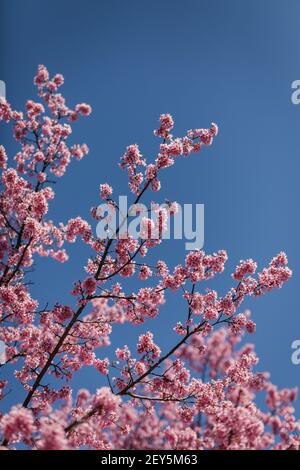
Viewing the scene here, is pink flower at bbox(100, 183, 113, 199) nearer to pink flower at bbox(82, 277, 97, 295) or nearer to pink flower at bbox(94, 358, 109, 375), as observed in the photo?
pink flower at bbox(82, 277, 97, 295)

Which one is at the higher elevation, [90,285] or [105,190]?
[105,190]

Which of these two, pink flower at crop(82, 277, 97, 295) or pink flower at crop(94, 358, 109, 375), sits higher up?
pink flower at crop(82, 277, 97, 295)

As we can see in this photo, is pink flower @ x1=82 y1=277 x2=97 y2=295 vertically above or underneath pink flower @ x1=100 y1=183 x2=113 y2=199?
underneath

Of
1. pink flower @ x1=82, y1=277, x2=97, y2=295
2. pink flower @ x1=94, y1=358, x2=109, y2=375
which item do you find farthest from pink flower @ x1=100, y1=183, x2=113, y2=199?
pink flower @ x1=94, y1=358, x2=109, y2=375

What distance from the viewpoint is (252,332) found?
1033cm

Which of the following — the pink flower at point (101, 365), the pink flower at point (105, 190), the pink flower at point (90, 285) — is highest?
the pink flower at point (105, 190)

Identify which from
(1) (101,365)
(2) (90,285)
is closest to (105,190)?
(2) (90,285)

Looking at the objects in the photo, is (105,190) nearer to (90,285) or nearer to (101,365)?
(90,285)

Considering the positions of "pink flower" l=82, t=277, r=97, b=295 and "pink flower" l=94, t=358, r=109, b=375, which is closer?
"pink flower" l=82, t=277, r=97, b=295

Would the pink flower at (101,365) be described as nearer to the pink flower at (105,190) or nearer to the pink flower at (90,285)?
the pink flower at (90,285)

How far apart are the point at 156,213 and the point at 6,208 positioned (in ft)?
15.5

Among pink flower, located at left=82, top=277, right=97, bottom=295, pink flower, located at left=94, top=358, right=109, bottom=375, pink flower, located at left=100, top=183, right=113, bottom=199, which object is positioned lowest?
pink flower, located at left=94, top=358, right=109, bottom=375

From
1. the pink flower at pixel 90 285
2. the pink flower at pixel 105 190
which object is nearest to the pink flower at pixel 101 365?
the pink flower at pixel 90 285

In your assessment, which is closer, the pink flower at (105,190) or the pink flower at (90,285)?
the pink flower at (90,285)
